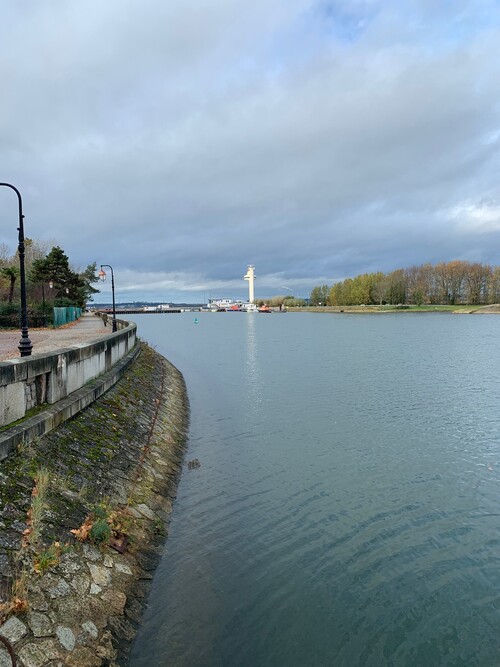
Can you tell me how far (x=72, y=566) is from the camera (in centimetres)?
634

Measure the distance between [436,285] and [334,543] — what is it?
174m

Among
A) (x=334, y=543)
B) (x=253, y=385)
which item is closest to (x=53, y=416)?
(x=334, y=543)

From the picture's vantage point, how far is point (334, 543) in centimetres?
899

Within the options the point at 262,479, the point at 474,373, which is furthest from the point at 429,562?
the point at 474,373

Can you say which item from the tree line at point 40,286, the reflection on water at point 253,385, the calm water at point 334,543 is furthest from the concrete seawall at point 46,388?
the tree line at point 40,286

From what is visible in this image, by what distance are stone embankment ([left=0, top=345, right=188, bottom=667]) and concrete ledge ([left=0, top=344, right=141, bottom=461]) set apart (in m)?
0.18

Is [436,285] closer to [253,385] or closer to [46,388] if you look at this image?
[253,385]

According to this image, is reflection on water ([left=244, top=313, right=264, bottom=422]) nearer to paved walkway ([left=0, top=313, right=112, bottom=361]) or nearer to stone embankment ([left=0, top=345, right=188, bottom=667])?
paved walkway ([left=0, top=313, right=112, bottom=361])

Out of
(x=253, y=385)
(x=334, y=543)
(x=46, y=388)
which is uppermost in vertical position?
(x=46, y=388)

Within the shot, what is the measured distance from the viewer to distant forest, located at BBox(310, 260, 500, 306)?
523 ft

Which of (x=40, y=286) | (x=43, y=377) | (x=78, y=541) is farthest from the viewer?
(x=40, y=286)

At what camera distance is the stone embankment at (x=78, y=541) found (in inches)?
206

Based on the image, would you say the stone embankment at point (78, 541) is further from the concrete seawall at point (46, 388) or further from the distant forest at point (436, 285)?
the distant forest at point (436, 285)

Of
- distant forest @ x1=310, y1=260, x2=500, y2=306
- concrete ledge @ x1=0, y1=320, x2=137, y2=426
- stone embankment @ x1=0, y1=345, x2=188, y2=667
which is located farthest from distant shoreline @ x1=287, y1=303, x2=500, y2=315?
stone embankment @ x1=0, y1=345, x2=188, y2=667
